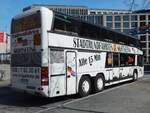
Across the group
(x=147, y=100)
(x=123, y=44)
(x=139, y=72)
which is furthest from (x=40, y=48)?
(x=139, y=72)

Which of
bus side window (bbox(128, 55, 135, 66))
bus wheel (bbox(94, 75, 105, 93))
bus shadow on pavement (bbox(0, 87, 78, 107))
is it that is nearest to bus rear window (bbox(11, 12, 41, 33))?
bus shadow on pavement (bbox(0, 87, 78, 107))

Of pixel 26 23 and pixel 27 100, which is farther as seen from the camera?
pixel 27 100

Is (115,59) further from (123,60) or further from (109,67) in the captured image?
(123,60)

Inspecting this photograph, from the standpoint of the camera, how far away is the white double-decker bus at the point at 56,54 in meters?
12.6

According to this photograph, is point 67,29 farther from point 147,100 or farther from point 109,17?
point 109,17

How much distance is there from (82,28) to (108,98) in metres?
3.59

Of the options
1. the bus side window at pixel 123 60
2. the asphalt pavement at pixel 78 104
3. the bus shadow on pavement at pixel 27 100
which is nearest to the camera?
the asphalt pavement at pixel 78 104

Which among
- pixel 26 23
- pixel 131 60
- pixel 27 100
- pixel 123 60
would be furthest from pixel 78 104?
pixel 131 60

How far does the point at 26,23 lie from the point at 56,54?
196cm

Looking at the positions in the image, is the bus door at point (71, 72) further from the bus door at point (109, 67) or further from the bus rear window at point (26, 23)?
the bus door at point (109, 67)

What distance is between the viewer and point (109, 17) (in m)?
139

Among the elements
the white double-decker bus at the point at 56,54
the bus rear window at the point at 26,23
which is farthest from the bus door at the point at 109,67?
the bus rear window at the point at 26,23

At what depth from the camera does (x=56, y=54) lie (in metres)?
13.0

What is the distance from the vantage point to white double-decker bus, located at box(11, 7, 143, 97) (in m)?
12.6
